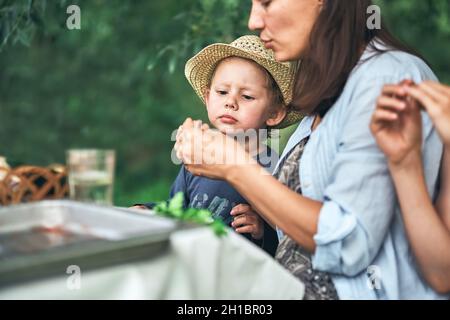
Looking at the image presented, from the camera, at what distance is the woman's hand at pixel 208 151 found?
5.51 ft

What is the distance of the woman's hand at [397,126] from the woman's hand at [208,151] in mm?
303

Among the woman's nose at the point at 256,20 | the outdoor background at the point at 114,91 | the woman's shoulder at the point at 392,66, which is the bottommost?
the outdoor background at the point at 114,91

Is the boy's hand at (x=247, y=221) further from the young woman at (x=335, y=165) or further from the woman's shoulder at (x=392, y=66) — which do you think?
the woman's shoulder at (x=392, y=66)

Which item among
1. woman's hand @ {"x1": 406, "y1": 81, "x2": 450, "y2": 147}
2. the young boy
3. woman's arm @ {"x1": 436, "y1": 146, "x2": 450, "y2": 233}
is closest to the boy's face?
the young boy

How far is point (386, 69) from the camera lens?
173 centimetres

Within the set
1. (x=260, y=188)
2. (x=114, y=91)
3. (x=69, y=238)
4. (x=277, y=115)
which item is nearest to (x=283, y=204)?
(x=260, y=188)

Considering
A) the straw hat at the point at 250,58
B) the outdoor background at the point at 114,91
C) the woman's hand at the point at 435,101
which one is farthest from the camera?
the outdoor background at the point at 114,91

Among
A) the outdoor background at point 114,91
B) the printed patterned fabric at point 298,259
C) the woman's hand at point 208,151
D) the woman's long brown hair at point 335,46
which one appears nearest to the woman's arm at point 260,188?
the woman's hand at point 208,151

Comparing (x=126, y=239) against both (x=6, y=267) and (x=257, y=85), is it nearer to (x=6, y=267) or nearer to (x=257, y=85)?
(x=6, y=267)

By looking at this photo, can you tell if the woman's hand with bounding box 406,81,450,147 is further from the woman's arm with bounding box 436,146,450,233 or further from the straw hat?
the straw hat

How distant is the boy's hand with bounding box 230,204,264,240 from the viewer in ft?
7.18

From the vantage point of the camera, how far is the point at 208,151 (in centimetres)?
173

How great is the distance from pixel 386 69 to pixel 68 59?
6097 mm
